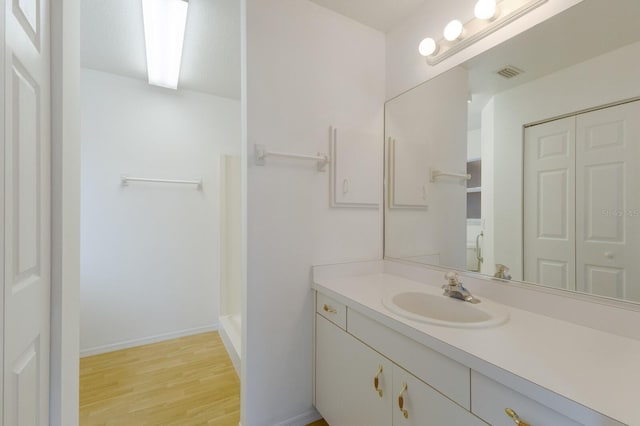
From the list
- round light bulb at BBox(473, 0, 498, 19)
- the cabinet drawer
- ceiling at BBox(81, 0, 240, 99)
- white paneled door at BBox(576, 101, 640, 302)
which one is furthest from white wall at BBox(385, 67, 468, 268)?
ceiling at BBox(81, 0, 240, 99)

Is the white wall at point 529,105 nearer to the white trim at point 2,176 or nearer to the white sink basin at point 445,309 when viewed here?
the white sink basin at point 445,309

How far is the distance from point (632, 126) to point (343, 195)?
118cm

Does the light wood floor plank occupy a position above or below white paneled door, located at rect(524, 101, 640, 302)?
below

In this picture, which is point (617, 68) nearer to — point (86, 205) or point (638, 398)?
point (638, 398)

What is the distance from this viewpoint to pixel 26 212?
0.80m

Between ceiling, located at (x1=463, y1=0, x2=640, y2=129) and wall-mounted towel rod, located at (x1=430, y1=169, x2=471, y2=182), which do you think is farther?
wall-mounted towel rod, located at (x1=430, y1=169, x2=471, y2=182)

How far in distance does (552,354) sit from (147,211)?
9.35 ft

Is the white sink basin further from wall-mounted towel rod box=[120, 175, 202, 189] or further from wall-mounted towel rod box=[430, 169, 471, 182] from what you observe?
wall-mounted towel rod box=[120, 175, 202, 189]

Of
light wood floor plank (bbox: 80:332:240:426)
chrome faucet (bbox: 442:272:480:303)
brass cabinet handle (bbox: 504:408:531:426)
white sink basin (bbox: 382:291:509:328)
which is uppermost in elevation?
chrome faucet (bbox: 442:272:480:303)

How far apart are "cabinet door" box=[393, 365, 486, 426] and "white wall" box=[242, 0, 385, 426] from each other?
67 centimetres

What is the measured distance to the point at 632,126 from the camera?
831mm

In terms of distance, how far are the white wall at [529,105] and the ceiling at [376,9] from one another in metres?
0.84

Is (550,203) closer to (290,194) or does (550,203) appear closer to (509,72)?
(509,72)

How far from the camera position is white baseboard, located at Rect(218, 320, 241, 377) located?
2035 mm
